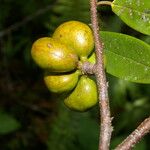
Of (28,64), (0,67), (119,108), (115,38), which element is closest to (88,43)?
(115,38)

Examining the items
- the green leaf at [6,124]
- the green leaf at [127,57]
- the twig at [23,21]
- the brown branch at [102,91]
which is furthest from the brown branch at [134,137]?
the twig at [23,21]

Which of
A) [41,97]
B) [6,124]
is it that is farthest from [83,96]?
[41,97]

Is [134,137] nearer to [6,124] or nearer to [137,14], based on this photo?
[137,14]

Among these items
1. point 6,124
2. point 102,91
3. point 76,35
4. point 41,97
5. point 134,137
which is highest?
point 76,35

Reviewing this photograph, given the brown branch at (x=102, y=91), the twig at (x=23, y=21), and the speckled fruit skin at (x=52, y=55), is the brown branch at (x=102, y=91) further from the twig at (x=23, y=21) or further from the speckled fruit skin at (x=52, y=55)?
the twig at (x=23, y=21)

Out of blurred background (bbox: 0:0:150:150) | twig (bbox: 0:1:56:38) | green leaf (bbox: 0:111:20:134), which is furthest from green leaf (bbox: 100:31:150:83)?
twig (bbox: 0:1:56:38)

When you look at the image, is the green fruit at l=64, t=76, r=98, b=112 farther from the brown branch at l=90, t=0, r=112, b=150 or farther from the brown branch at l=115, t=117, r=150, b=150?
the brown branch at l=115, t=117, r=150, b=150
